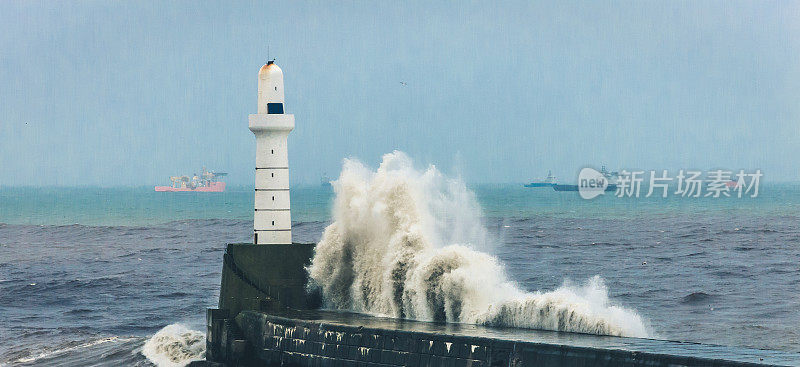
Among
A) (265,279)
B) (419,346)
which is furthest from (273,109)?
(419,346)

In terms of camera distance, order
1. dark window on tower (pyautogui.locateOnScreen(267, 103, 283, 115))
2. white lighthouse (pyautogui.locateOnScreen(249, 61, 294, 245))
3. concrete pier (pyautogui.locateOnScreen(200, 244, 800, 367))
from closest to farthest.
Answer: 1. concrete pier (pyautogui.locateOnScreen(200, 244, 800, 367))
2. white lighthouse (pyautogui.locateOnScreen(249, 61, 294, 245))
3. dark window on tower (pyautogui.locateOnScreen(267, 103, 283, 115))

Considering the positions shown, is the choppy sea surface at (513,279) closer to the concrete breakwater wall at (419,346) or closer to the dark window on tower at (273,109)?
the concrete breakwater wall at (419,346)

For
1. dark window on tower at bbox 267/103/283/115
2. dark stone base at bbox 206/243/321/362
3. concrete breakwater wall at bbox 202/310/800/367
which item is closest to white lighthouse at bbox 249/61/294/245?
dark window on tower at bbox 267/103/283/115

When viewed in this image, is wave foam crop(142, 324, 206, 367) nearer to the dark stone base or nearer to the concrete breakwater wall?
the dark stone base

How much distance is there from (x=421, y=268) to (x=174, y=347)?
22.8 feet

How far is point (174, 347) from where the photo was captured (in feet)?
84.1

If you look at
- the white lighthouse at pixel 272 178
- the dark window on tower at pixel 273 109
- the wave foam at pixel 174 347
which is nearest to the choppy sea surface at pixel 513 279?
the wave foam at pixel 174 347

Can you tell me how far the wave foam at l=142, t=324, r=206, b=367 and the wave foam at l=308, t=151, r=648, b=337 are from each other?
332 centimetres

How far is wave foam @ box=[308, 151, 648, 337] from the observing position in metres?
19.5

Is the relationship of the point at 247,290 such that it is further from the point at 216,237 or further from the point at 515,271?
the point at 216,237

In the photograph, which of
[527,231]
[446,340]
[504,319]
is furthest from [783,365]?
[527,231]

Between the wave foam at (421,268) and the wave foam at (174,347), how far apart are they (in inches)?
131

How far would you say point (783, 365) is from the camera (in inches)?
558

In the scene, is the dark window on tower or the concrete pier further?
the dark window on tower
